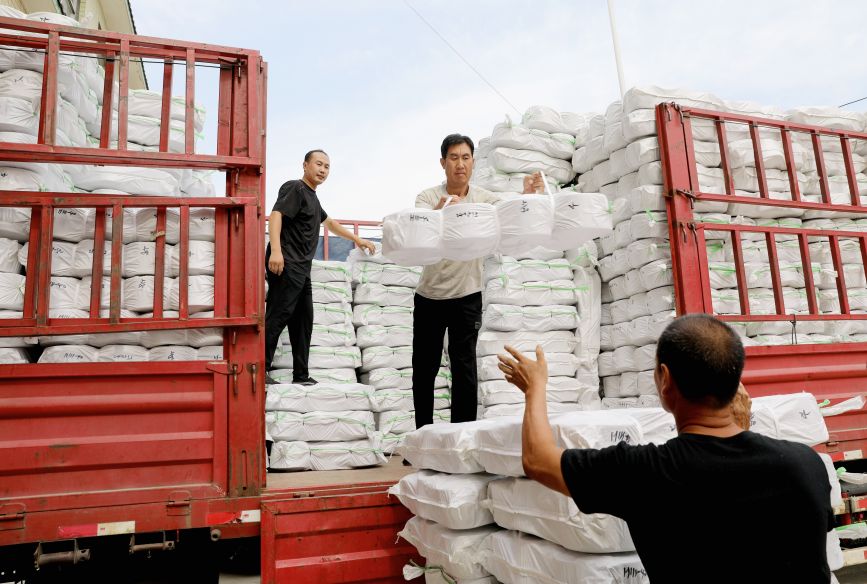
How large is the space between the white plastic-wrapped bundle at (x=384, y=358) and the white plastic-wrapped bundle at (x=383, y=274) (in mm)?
598

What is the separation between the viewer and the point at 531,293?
496 centimetres

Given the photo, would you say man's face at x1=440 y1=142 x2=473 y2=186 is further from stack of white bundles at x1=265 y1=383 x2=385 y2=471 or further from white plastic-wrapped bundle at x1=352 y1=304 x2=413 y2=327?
white plastic-wrapped bundle at x1=352 y1=304 x2=413 y2=327

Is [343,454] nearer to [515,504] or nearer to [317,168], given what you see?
[515,504]

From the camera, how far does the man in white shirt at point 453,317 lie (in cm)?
379

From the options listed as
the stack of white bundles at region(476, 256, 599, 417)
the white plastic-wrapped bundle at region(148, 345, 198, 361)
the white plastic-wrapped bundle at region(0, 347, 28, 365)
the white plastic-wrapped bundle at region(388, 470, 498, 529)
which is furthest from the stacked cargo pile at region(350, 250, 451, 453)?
the white plastic-wrapped bundle at region(0, 347, 28, 365)

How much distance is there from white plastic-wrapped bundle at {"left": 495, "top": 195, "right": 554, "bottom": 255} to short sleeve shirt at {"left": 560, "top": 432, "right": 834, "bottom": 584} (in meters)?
1.95

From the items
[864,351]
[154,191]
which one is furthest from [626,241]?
[154,191]

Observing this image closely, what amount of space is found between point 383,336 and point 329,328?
19.9 inches

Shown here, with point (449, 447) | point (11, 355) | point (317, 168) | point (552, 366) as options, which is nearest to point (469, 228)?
point (449, 447)

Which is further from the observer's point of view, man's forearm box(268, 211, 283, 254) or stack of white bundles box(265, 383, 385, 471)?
man's forearm box(268, 211, 283, 254)

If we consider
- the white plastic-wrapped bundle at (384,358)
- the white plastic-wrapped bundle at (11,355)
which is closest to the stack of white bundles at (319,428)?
the white plastic-wrapped bundle at (384,358)

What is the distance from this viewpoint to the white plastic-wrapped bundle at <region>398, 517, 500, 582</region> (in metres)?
2.46

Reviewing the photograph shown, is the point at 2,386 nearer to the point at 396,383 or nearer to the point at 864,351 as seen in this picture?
the point at 396,383

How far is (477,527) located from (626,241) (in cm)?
269
